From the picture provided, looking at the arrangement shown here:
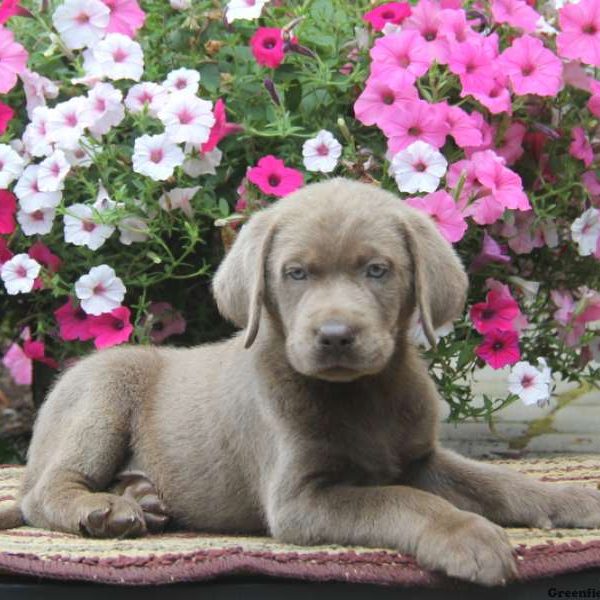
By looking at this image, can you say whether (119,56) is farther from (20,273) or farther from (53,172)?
(20,273)

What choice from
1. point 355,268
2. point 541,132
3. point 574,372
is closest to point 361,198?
point 355,268

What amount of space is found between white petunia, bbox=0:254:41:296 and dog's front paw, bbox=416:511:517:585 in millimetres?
2299

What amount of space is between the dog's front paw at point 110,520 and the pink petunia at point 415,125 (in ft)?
5.75

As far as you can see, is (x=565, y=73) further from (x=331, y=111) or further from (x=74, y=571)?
(x=74, y=571)

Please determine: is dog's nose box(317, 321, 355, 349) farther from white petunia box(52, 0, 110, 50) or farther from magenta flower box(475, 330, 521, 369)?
white petunia box(52, 0, 110, 50)

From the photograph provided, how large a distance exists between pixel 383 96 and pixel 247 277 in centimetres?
126

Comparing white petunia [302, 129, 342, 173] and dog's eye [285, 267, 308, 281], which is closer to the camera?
dog's eye [285, 267, 308, 281]

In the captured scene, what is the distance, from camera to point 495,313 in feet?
17.3

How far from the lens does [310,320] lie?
3.84m

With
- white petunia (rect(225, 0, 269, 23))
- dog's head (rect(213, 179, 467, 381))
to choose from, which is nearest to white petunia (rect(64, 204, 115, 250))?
white petunia (rect(225, 0, 269, 23))

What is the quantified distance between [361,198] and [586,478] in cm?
157

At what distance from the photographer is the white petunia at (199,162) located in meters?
5.26

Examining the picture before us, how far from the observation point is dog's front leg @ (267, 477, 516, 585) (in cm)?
338

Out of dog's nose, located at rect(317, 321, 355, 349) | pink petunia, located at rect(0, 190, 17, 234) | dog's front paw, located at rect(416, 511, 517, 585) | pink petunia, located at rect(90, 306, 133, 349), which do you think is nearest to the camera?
dog's front paw, located at rect(416, 511, 517, 585)
